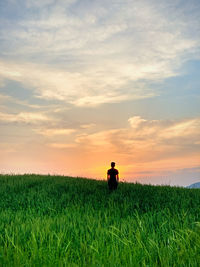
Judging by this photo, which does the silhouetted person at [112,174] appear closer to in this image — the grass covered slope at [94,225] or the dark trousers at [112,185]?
the dark trousers at [112,185]

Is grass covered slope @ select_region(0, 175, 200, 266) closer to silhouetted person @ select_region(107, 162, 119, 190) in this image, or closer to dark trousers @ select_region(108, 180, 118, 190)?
dark trousers @ select_region(108, 180, 118, 190)

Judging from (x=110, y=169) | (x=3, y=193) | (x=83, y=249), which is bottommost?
(x=83, y=249)

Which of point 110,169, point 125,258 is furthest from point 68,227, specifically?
point 110,169

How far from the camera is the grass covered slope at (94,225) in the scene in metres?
5.35

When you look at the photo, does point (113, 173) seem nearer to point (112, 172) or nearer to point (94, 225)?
point (112, 172)

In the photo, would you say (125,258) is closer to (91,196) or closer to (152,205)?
(152,205)

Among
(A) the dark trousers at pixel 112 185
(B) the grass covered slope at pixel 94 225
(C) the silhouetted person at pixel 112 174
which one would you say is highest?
(C) the silhouetted person at pixel 112 174

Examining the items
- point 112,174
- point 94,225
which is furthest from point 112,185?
point 94,225

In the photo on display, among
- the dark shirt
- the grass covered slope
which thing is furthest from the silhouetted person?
the grass covered slope

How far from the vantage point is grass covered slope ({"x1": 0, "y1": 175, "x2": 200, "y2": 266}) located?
5.35 m

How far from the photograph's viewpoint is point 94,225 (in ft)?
26.9

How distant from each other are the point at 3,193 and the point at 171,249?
13.2 meters

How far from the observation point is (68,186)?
58.2ft

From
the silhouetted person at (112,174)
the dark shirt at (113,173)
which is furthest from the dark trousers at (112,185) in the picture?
the dark shirt at (113,173)
